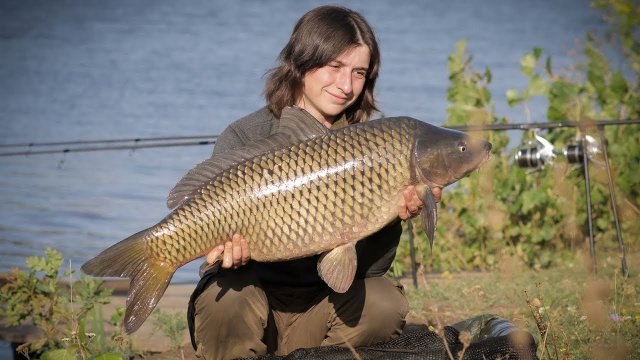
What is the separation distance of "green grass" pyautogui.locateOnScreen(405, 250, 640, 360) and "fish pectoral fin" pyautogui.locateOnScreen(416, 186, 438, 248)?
7.3 inches

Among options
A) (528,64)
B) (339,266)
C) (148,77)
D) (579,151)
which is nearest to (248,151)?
(339,266)

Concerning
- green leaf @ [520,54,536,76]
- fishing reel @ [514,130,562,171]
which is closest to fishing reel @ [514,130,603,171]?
fishing reel @ [514,130,562,171]

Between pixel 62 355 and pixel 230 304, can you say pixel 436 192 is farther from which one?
pixel 62 355

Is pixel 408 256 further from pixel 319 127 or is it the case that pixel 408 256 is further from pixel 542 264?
pixel 319 127

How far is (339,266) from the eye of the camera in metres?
2.54

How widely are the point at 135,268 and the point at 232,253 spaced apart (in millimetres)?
238

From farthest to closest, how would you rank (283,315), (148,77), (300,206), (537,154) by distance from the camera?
(148,77), (537,154), (283,315), (300,206)

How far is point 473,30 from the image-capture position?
1453cm

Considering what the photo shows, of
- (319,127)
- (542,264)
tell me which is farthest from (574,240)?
(319,127)

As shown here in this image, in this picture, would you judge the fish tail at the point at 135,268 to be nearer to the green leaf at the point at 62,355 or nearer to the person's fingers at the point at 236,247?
the person's fingers at the point at 236,247

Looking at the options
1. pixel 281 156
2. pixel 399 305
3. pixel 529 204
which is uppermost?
pixel 281 156

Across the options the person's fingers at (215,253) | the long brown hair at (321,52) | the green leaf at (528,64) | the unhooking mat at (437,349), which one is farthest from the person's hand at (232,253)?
the green leaf at (528,64)

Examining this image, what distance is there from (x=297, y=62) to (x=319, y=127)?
1.76 ft

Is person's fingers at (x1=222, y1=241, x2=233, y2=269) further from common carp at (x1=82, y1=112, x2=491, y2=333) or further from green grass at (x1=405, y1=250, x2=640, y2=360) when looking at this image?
green grass at (x1=405, y1=250, x2=640, y2=360)
